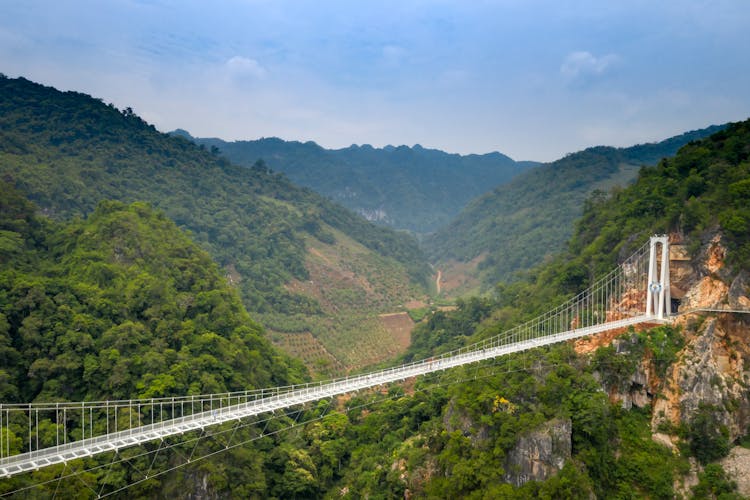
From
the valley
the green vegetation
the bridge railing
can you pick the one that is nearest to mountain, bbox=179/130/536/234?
the valley

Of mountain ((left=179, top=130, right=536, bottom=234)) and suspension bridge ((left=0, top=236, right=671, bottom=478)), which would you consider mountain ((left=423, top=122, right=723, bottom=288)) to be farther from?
mountain ((left=179, top=130, right=536, bottom=234))

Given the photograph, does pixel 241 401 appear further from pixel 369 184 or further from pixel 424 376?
pixel 369 184

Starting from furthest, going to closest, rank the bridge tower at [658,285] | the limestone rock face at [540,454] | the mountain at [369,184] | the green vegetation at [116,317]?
1. the mountain at [369,184]
2. the bridge tower at [658,285]
3. the green vegetation at [116,317]
4. the limestone rock face at [540,454]

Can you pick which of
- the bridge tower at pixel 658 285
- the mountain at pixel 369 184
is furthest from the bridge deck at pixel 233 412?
the mountain at pixel 369 184

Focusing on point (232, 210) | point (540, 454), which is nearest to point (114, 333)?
point (540, 454)

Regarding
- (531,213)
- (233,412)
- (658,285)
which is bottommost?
(233,412)

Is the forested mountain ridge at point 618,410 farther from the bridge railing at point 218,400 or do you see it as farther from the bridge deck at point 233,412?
the bridge railing at point 218,400

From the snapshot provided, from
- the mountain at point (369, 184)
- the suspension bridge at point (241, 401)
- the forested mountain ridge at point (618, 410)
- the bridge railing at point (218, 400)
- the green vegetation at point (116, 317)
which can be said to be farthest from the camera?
the mountain at point (369, 184)
